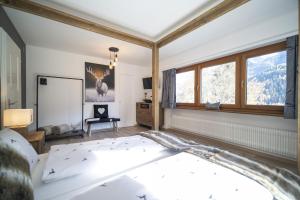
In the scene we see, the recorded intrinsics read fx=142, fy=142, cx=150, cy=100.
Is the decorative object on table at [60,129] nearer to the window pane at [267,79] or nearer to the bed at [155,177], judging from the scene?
the bed at [155,177]

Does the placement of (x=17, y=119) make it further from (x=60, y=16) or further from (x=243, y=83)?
(x=243, y=83)

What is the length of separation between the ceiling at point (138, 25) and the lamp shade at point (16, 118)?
1.63m

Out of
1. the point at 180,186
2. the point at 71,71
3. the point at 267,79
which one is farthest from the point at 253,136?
the point at 71,71

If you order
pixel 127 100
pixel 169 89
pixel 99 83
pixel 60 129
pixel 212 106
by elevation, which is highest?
pixel 99 83

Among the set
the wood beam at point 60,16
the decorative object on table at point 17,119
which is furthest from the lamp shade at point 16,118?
the wood beam at point 60,16

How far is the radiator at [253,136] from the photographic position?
7.84 ft

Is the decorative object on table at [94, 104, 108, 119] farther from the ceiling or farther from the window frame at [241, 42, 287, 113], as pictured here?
the window frame at [241, 42, 287, 113]

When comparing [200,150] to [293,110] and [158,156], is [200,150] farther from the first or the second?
[293,110]

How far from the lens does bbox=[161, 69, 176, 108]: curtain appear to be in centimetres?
442

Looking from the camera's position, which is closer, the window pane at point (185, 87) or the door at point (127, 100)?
the window pane at point (185, 87)

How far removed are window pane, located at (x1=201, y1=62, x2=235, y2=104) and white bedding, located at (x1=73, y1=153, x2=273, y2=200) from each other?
8.39 ft

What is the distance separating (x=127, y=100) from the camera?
546cm

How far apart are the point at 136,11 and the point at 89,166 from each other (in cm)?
229

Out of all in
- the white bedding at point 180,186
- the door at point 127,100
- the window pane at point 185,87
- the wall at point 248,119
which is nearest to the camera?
the white bedding at point 180,186
